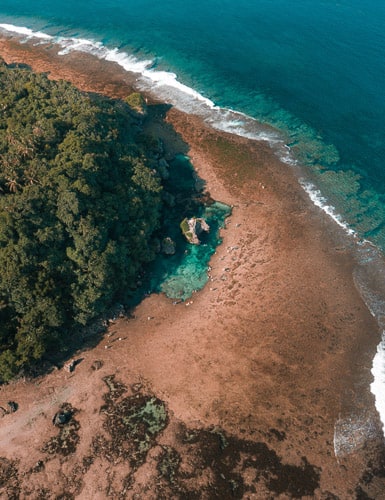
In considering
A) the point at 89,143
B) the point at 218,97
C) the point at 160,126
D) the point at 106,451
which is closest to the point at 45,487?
the point at 106,451

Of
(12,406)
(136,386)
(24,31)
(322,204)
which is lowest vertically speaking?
(12,406)

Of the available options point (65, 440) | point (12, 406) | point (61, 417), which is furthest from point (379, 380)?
point (12, 406)

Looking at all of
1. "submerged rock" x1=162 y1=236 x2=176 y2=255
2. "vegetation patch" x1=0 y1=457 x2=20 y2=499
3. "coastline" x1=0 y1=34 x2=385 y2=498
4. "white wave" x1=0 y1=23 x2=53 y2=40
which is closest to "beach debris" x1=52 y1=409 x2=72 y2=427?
"coastline" x1=0 y1=34 x2=385 y2=498

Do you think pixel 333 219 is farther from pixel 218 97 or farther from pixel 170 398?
pixel 218 97

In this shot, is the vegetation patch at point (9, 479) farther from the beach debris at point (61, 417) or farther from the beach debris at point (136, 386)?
the beach debris at point (136, 386)

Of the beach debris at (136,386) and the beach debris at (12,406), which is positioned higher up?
the beach debris at (136,386)

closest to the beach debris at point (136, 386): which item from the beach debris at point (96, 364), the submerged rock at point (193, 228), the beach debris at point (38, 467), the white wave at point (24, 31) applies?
the beach debris at point (96, 364)

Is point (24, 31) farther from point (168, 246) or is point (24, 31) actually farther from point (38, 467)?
point (38, 467)
